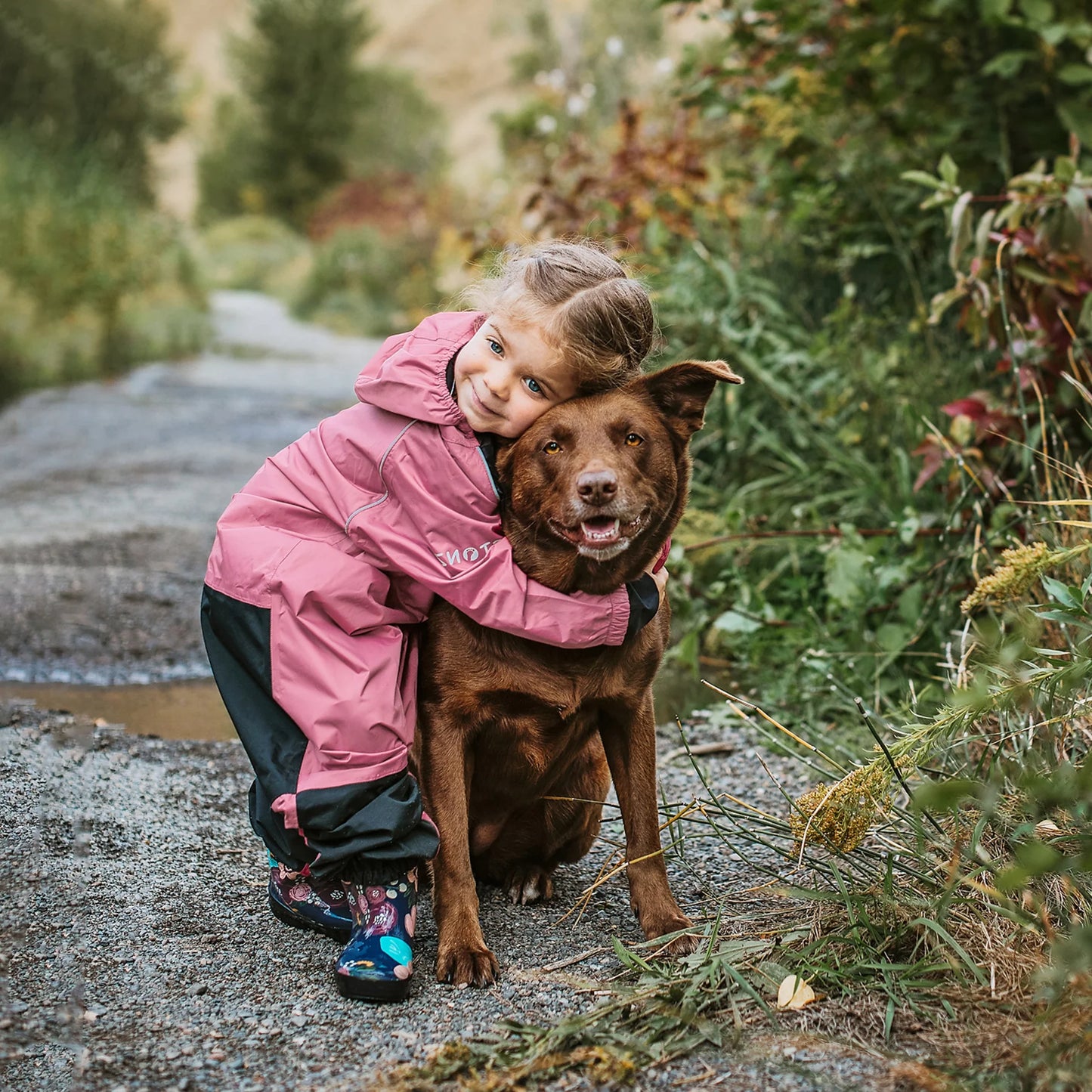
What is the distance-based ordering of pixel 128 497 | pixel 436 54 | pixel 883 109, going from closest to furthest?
1. pixel 883 109
2. pixel 128 497
3. pixel 436 54

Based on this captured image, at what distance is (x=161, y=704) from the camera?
166 inches

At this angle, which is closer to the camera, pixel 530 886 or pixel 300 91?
pixel 530 886

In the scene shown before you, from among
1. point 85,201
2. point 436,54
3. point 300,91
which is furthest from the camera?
point 436,54

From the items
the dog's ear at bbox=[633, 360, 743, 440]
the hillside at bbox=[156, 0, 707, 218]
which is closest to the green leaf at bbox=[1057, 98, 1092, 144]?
the dog's ear at bbox=[633, 360, 743, 440]

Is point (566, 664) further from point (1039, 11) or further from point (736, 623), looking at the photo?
point (1039, 11)

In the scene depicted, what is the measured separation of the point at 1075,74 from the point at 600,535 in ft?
10.9

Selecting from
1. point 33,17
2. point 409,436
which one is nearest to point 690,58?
point 409,436

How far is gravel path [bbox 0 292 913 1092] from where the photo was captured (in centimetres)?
214

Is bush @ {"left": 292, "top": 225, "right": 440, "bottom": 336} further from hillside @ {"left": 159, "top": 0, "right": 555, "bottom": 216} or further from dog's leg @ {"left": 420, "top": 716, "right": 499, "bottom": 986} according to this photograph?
dog's leg @ {"left": 420, "top": 716, "right": 499, "bottom": 986}

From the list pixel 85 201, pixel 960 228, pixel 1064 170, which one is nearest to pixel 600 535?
pixel 960 228

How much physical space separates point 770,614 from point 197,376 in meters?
9.86

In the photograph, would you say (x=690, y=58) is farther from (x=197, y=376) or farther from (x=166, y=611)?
(x=197, y=376)

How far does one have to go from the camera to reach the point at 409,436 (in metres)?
2.57

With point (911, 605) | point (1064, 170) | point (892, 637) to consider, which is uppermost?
point (1064, 170)
